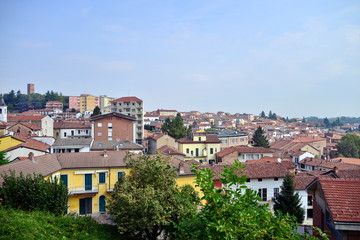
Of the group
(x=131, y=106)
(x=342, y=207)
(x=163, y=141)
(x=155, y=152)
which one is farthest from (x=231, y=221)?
(x=131, y=106)

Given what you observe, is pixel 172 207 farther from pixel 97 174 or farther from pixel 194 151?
pixel 194 151

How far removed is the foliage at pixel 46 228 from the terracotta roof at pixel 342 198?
31.0ft

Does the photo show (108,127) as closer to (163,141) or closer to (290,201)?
(163,141)

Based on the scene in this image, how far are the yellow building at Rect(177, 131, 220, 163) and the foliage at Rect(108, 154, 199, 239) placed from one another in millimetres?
37903

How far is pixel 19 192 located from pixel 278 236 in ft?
42.2

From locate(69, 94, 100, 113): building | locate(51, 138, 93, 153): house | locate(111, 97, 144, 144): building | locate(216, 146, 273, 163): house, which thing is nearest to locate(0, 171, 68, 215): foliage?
locate(51, 138, 93, 153): house

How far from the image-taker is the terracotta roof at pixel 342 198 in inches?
330

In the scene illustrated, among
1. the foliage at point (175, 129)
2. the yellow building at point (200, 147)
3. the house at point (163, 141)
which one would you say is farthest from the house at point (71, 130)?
the yellow building at point (200, 147)

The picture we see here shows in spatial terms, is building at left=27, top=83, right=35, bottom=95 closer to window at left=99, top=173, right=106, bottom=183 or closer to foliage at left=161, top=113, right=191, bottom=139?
foliage at left=161, top=113, right=191, bottom=139

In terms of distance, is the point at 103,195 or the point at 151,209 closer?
the point at 151,209

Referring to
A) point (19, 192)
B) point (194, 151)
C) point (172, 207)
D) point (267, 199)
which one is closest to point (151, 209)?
point (172, 207)

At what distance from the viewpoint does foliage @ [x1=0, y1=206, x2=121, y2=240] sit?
32.9 ft

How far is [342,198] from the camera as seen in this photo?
898 cm

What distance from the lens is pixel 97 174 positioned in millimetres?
24188
